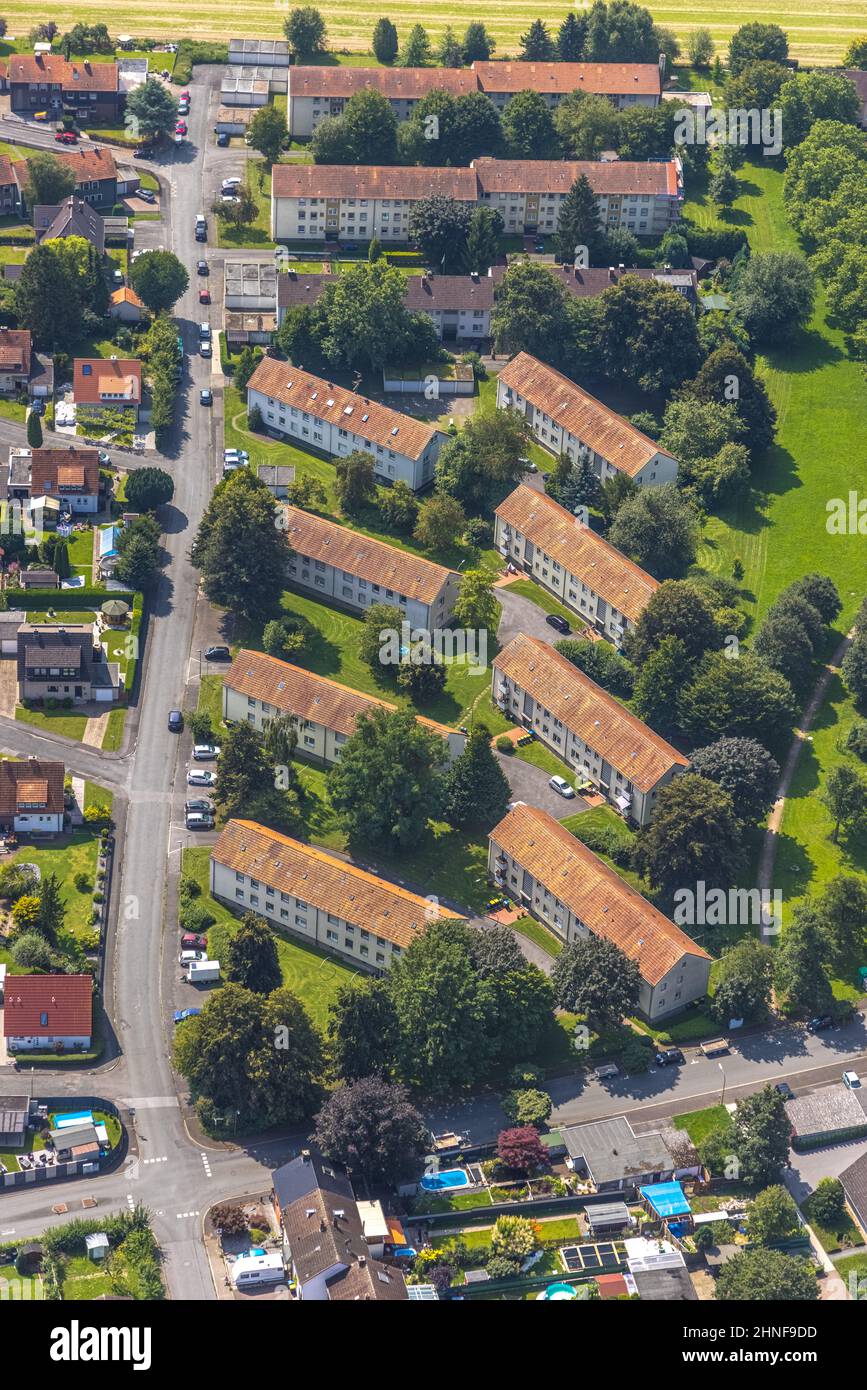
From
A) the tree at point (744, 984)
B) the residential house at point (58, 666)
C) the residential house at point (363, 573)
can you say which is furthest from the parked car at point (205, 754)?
the tree at point (744, 984)

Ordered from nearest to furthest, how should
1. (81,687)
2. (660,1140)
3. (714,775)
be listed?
1. (660,1140)
2. (714,775)
3. (81,687)

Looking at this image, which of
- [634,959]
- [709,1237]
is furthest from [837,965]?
[709,1237]

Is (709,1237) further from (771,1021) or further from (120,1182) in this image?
(120,1182)

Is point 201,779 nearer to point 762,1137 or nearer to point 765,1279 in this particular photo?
point 762,1137

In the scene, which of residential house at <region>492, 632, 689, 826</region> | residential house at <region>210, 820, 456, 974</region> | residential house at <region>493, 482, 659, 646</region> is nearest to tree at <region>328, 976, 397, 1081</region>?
residential house at <region>210, 820, 456, 974</region>

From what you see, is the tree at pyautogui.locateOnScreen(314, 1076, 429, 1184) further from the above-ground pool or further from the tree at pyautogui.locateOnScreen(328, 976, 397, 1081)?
the tree at pyautogui.locateOnScreen(328, 976, 397, 1081)

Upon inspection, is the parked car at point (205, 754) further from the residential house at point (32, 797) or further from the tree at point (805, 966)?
the tree at point (805, 966)
